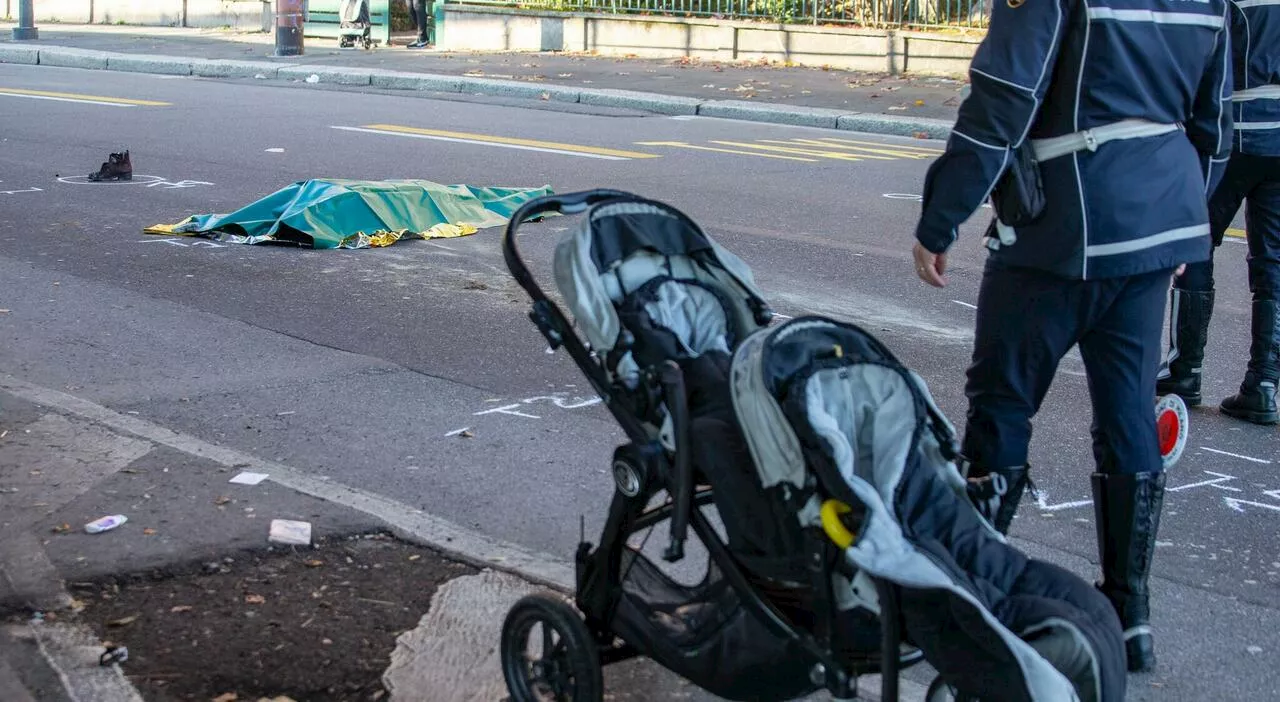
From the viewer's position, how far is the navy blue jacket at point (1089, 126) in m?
3.58

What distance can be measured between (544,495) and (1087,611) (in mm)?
2594

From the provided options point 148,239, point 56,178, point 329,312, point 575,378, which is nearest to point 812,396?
point 575,378

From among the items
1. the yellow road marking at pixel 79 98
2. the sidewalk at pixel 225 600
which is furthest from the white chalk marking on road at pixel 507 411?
the yellow road marking at pixel 79 98

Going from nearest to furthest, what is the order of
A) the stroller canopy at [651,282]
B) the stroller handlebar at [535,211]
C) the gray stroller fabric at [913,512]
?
1. the gray stroller fabric at [913,512]
2. the stroller canopy at [651,282]
3. the stroller handlebar at [535,211]

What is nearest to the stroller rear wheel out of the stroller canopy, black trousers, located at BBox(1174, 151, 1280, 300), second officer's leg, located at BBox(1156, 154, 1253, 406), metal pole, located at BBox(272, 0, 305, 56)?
the stroller canopy

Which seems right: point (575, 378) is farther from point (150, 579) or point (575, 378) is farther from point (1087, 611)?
point (1087, 611)

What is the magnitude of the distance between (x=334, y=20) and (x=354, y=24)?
1.01 metres

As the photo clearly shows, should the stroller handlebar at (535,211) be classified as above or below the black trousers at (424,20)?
below

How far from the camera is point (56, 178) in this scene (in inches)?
470

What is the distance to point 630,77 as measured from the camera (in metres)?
20.5

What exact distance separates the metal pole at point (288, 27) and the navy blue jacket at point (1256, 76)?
64.8 feet

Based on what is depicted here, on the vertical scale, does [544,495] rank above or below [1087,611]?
below

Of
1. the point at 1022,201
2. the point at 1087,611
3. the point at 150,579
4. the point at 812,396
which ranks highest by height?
the point at 1022,201

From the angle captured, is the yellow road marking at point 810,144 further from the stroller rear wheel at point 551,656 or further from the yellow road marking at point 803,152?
the stroller rear wheel at point 551,656
